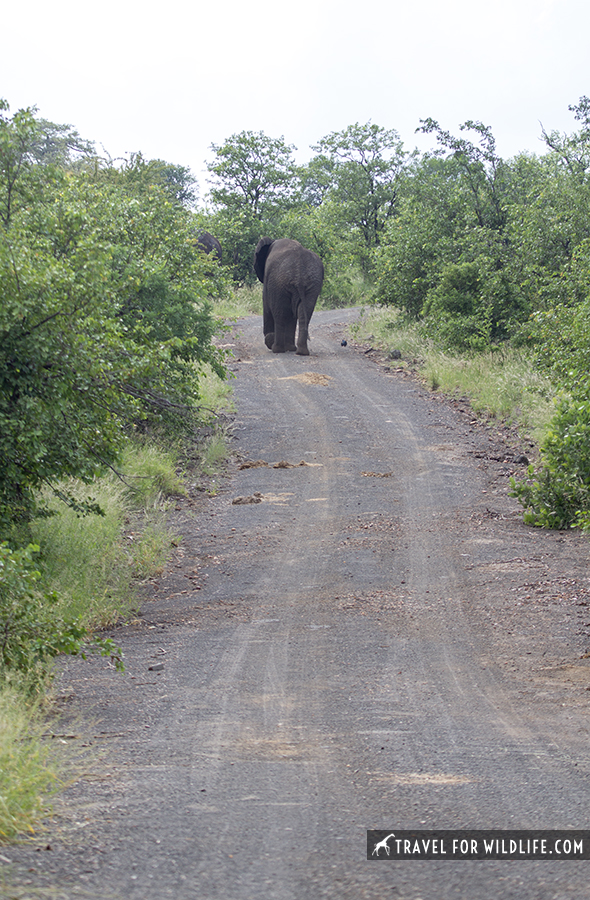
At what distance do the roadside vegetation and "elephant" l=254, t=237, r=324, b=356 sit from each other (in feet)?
8.60

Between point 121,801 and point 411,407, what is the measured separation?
14846 mm

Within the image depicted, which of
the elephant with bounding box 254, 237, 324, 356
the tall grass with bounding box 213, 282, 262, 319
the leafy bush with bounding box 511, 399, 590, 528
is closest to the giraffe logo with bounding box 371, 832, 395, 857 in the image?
the leafy bush with bounding box 511, 399, 590, 528

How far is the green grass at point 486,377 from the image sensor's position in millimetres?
15891

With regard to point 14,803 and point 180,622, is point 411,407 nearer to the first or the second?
point 180,622

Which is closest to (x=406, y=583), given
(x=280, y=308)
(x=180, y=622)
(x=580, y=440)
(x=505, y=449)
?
(x=180, y=622)

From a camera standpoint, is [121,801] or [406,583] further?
[406,583]

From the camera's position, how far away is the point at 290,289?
2270cm

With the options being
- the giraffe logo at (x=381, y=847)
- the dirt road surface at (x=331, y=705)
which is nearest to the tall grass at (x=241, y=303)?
the dirt road surface at (x=331, y=705)

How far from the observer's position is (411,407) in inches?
709

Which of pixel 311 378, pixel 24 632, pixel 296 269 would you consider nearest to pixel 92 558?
pixel 24 632

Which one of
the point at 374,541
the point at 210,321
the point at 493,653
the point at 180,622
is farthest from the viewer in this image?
the point at 210,321

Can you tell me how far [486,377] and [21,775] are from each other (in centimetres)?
1650

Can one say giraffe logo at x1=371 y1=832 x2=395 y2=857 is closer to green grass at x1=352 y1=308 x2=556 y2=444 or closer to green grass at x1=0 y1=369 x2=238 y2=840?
green grass at x1=0 y1=369 x2=238 y2=840

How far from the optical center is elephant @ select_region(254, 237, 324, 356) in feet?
74.4
